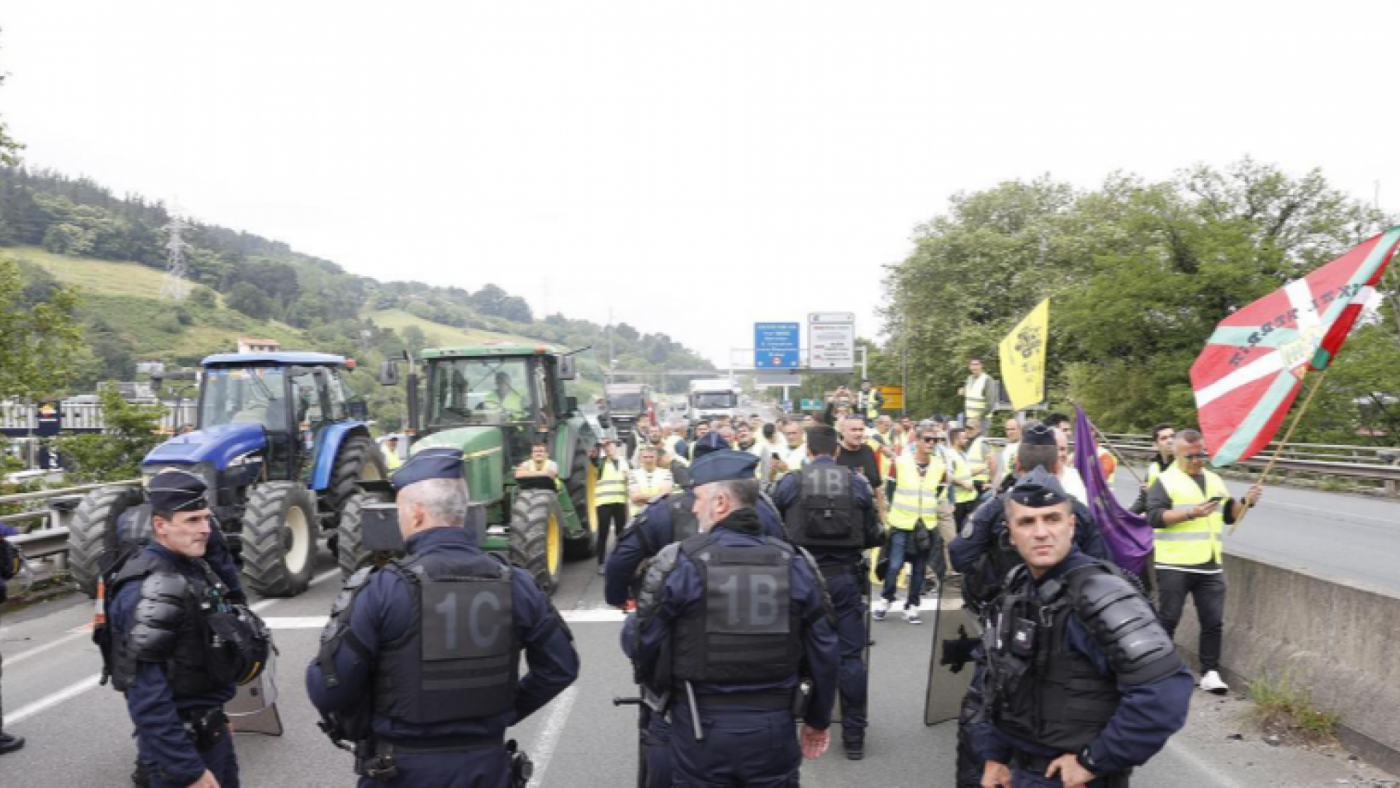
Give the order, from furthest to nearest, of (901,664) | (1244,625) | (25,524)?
(25,524) → (901,664) → (1244,625)

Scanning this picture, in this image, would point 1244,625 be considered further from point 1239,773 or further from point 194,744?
point 194,744

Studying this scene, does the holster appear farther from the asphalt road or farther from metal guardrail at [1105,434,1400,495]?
metal guardrail at [1105,434,1400,495]

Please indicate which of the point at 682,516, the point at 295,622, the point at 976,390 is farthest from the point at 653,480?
the point at 682,516

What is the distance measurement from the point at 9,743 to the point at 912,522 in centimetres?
710

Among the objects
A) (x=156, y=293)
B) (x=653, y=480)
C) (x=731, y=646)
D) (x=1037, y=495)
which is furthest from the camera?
(x=156, y=293)

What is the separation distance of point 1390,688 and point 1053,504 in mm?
3649

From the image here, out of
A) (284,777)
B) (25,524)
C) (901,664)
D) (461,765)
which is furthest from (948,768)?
(25,524)

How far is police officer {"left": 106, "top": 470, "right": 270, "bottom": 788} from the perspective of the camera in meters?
3.29

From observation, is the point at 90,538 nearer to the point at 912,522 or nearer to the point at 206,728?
the point at 206,728

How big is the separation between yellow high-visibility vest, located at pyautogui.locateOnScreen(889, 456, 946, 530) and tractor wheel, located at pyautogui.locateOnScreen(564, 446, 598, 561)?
429 cm

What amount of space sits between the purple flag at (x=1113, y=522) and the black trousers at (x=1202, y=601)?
479 millimetres

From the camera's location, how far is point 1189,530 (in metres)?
6.43

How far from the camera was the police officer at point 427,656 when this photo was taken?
2881 millimetres

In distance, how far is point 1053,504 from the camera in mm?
2973
